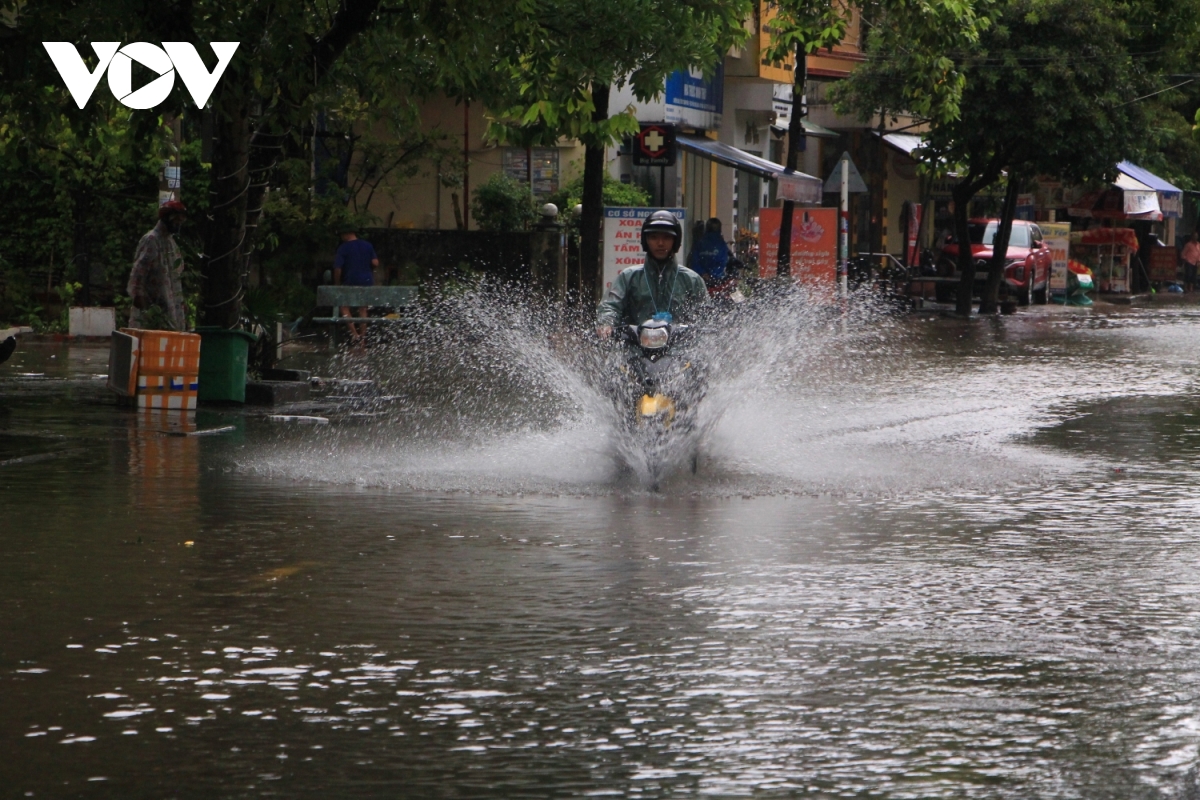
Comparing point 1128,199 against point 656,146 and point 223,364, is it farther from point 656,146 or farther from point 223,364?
point 223,364

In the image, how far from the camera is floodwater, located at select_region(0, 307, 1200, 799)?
5.33 metres

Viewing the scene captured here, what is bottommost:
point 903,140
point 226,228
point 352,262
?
point 352,262

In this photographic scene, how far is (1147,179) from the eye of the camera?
54469 mm

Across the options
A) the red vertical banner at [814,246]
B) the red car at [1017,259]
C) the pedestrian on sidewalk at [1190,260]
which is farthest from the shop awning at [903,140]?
the red vertical banner at [814,246]

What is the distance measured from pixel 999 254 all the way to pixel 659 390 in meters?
28.9

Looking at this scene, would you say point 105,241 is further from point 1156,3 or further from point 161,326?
point 1156,3

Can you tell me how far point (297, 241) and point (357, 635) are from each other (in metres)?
21.3

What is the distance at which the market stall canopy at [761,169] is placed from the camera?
33.6 metres

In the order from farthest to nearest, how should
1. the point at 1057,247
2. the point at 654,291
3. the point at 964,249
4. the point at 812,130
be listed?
the point at 812,130, the point at 1057,247, the point at 964,249, the point at 654,291

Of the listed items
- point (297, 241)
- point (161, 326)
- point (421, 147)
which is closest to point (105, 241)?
point (297, 241)

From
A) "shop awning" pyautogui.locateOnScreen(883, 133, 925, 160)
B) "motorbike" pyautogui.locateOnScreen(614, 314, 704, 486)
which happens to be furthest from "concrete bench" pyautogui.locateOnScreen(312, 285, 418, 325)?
"shop awning" pyautogui.locateOnScreen(883, 133, 925, 160)

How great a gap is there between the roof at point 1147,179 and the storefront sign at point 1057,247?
803cm

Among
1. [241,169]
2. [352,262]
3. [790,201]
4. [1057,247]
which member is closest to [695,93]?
[790,201]

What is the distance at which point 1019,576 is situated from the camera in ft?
27.6
